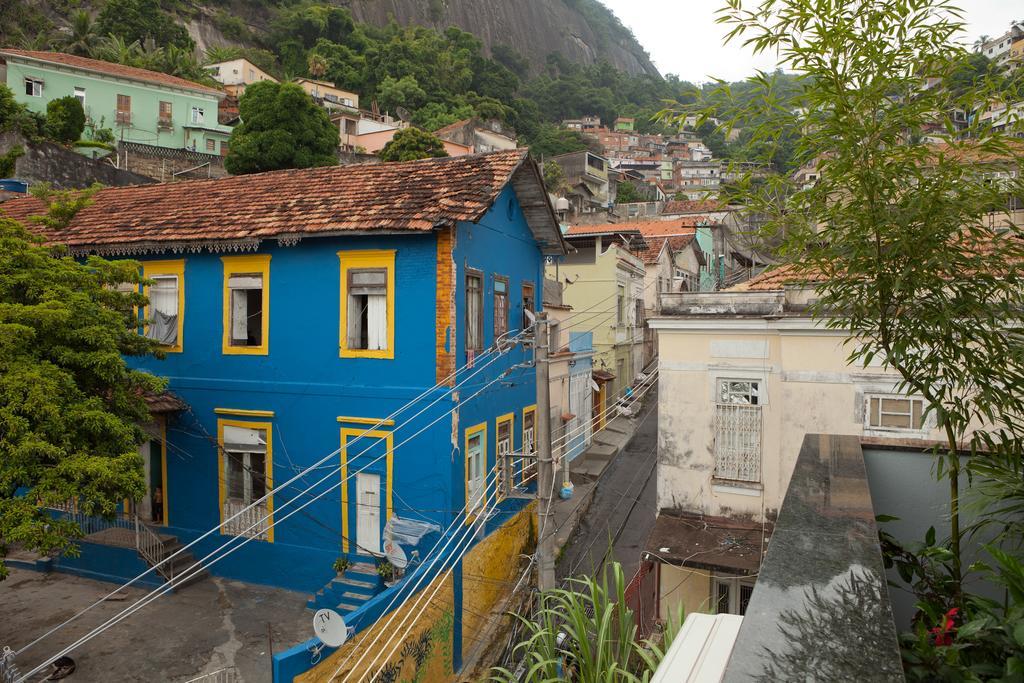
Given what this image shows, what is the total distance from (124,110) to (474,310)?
36.8 m

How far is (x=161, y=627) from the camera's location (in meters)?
11.9

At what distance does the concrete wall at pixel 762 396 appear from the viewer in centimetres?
1168

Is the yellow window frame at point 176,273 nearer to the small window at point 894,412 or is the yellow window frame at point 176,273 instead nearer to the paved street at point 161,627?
the paved street at point 161,627

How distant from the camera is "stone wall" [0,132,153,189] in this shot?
83.6 feet

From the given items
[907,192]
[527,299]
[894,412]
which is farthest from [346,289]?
[907,192]

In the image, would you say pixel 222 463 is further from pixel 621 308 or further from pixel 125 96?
pixel 125 96

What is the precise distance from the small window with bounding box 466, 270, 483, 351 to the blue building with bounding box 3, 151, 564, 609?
44 millimetres

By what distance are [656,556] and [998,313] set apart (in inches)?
333

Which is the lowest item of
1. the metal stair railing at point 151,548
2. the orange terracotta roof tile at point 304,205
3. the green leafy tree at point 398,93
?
the metal stair railing at point 151,548

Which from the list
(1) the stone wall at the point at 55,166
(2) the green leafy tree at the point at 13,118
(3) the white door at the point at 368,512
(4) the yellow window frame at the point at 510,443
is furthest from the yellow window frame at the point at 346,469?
(2) the green leafy tree at the point at 13,118

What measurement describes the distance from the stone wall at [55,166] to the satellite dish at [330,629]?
73.9ft

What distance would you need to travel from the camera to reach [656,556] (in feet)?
37.3

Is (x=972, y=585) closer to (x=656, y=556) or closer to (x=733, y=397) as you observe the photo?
(x=656, y=556)

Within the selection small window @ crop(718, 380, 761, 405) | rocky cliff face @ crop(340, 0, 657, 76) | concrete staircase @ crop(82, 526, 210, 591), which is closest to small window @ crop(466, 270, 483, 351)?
small window @ crop(718, 380, 761, 405)
